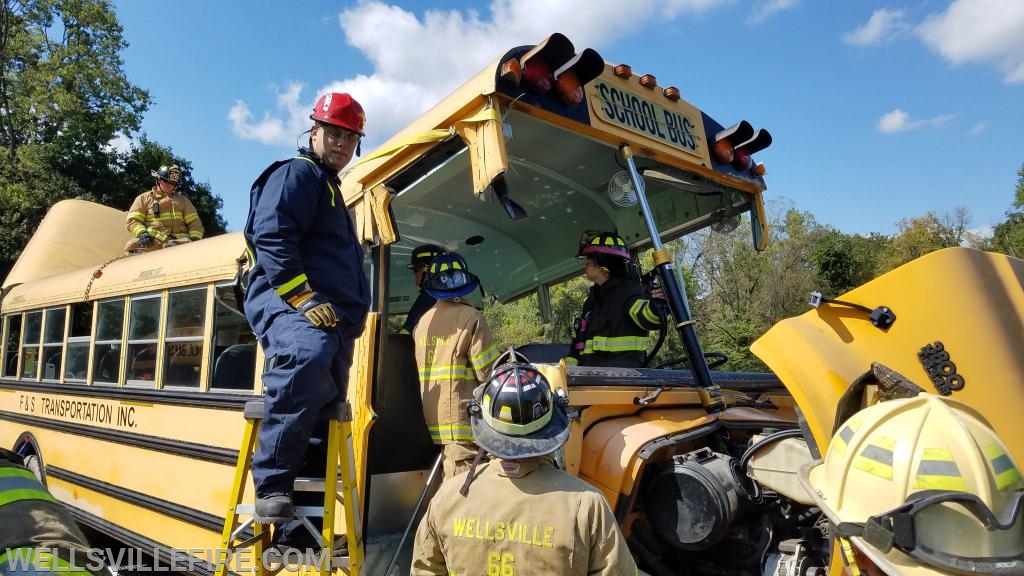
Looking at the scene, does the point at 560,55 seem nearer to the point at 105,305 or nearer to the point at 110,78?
the point at 105,305

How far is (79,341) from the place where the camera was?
5.16 metres

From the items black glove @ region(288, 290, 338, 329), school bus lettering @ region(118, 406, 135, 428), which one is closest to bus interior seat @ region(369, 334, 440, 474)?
black glove @ region(288, 290, 338, 329)

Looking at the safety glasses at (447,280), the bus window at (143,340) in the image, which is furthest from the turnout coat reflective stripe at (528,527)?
the bus window at (143,340)

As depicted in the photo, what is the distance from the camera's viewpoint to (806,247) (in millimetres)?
23406

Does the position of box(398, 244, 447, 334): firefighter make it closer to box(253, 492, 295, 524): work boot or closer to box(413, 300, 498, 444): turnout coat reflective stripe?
box(413, 300, 498, 444): turnout coat reflective stripe

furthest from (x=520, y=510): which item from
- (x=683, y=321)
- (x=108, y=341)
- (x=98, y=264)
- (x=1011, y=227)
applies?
(x=1011, y=227)

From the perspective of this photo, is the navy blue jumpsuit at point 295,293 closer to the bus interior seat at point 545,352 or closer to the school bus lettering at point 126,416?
the bus interior seat at point 545,352

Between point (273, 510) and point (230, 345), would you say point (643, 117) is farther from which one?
point (230, 345)

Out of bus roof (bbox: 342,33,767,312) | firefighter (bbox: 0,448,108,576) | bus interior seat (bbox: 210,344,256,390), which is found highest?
bus roof (bbox: 342,33,767,312)

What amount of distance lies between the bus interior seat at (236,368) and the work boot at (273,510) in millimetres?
1295

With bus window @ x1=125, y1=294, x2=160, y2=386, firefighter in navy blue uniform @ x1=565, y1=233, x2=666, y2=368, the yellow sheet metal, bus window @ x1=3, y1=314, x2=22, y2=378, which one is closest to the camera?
the yellow sheet metal

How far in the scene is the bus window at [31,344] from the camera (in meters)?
5.91

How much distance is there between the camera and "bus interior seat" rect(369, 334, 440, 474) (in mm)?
3092

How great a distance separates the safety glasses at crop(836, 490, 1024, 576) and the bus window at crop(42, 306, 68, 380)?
6.12 m
